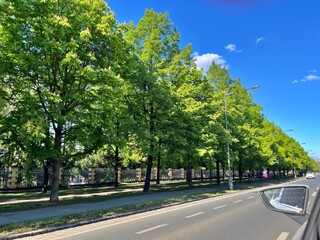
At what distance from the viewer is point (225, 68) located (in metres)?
40.9

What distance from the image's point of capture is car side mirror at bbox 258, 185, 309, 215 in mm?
2178

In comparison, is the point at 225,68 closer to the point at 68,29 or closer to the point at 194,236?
the point at 68,29

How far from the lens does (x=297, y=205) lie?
7.40ft

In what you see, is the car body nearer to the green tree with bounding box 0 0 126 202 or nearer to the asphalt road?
the asphalt road

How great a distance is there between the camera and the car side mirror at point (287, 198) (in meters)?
2.18

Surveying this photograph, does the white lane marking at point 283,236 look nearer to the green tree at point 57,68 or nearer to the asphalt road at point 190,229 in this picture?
the asphalt road at point 190,229

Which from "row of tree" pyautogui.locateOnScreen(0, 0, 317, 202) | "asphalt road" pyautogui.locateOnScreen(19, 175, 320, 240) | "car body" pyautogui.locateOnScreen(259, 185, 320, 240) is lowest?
"asphalt road" pyautogui.locateOnScreen(19, 175, 320, 240)

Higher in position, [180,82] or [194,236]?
[180,82]

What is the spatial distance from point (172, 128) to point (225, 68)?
1772 cm

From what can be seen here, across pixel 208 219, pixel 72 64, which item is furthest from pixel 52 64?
pixel 208 219

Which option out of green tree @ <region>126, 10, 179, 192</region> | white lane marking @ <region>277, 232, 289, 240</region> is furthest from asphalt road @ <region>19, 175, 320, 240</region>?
green tree @ <region>126, 10, 179, 192</region>

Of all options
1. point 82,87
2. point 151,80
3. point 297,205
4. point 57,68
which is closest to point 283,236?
point 297,205

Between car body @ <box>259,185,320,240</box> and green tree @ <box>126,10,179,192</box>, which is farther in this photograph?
green tree @ <box>126,10,179,192</box>

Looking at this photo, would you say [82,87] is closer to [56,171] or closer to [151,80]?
[56,171]
